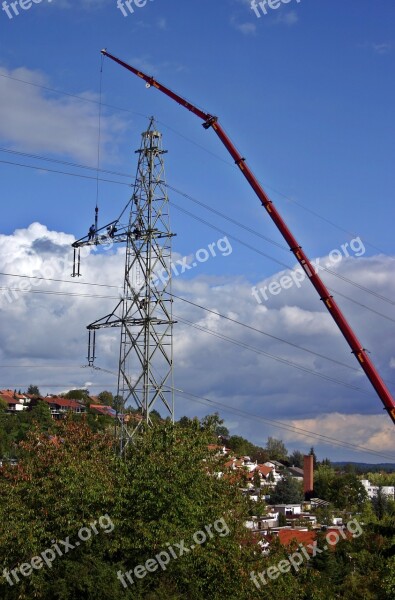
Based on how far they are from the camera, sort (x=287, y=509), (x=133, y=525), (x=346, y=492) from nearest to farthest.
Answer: (x=133, y=525)
(x=287, y=509)
(x=346, y=492)

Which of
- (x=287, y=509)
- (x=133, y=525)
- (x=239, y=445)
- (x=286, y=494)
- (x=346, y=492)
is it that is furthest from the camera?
(x=239, y=445)

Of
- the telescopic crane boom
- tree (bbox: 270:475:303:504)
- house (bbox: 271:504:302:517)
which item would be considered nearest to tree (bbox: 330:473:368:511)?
tree (bbox: 270:475:303:504)

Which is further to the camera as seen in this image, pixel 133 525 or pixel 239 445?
pixel 239 445

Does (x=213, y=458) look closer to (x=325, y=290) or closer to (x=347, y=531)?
(x=325, y=290)

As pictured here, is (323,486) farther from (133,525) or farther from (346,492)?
(133,525)

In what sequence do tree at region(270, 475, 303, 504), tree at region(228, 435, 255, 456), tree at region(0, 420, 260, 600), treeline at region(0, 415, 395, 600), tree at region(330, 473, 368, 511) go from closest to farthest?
tree at region(0, 420, 260, 600)
treeline at region(0, 415, 395, 600)
tree at region(270, 475, 303, 504)
tree at region(330, 473, 368, 511)
tree at region(228, 435, 255, 456)

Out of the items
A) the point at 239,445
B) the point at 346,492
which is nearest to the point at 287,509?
the point at 346,492

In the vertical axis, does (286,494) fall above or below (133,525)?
above

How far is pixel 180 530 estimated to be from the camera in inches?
1299

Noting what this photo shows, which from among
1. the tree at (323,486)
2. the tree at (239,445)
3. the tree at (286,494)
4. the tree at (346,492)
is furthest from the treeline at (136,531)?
the tree at (239,445)

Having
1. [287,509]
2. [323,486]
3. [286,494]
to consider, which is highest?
[323,486]

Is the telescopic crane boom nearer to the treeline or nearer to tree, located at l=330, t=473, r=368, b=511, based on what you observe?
the treeline

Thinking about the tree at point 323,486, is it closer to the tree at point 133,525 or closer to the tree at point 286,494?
the tree at point 286,494

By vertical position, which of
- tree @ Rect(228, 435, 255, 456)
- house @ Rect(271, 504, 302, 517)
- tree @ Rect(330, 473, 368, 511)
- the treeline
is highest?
tree @ Rect(228, 435, 255, 456)
